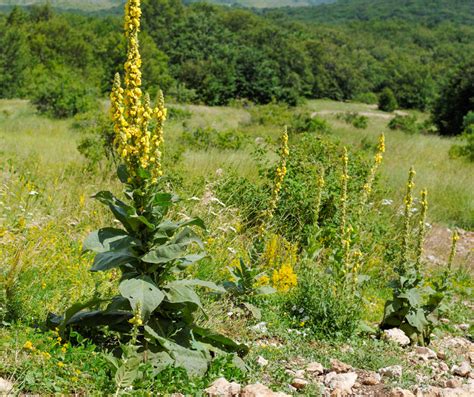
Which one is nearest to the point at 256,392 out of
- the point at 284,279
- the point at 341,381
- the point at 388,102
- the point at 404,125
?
the point at 341,381

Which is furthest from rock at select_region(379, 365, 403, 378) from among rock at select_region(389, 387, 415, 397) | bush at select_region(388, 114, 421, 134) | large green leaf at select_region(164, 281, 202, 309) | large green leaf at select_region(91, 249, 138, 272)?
bush at select_region(388, 114, 421, 134)

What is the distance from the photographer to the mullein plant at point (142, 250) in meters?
3.40

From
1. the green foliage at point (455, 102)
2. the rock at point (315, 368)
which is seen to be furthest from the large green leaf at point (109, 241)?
the green foliage at point (455, 102)

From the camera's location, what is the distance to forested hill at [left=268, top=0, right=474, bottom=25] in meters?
139

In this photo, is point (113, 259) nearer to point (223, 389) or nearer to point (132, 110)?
point (132, 110)

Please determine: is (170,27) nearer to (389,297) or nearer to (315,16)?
(389,297)

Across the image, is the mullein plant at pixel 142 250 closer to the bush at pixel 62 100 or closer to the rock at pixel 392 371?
the rock at pixel 392 371

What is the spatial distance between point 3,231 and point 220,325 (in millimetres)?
1991

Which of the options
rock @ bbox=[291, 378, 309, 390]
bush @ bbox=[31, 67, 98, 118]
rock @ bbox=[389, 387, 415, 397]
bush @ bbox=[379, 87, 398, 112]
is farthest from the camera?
bush @ bbox=[379, 87, 398, 112]

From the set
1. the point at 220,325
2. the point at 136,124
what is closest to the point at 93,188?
the point at 220,325

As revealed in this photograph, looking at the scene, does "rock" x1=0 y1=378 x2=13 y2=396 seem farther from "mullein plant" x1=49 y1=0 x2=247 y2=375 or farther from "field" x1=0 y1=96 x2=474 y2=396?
"mullein plant" x1=49 y1=0 x2=247 y2=375

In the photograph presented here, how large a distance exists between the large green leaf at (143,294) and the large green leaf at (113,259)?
5.3 inches

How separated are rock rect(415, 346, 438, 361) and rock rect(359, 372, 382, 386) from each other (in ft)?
2.40

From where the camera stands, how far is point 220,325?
454 centimetres
